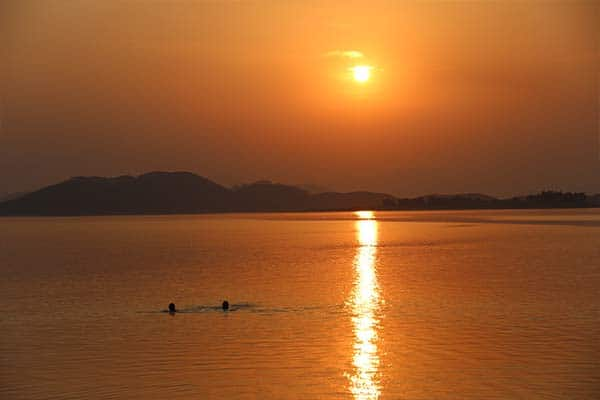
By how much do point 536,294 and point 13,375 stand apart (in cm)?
3372

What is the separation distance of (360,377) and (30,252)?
8953 cm

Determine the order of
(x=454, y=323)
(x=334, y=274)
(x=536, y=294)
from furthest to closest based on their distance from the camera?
(x=334, y=274) → (x=536, y=294) → (x=454, y=323)

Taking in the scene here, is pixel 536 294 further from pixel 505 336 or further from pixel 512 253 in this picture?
pixel 512 253

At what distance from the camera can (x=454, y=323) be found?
38094 millimetres

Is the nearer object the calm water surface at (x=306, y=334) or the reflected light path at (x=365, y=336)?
the reflected light path at (x=365, y=336)

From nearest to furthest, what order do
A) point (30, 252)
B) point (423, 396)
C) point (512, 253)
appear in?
point (423, 396)
point (512, 253)
point (30, 252)

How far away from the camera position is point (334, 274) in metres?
66.1

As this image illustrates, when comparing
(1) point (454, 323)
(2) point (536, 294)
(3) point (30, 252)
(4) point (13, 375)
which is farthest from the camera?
(3) point (30, 252)

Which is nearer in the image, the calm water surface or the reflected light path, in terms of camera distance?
the reflected light path

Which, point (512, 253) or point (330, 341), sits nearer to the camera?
point (330, 341)

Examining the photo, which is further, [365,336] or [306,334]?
[306,334]

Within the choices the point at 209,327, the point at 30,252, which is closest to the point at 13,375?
the point at 209,327

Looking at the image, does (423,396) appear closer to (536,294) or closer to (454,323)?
(454,323)

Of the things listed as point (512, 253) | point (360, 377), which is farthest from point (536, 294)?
point (512, 253)
